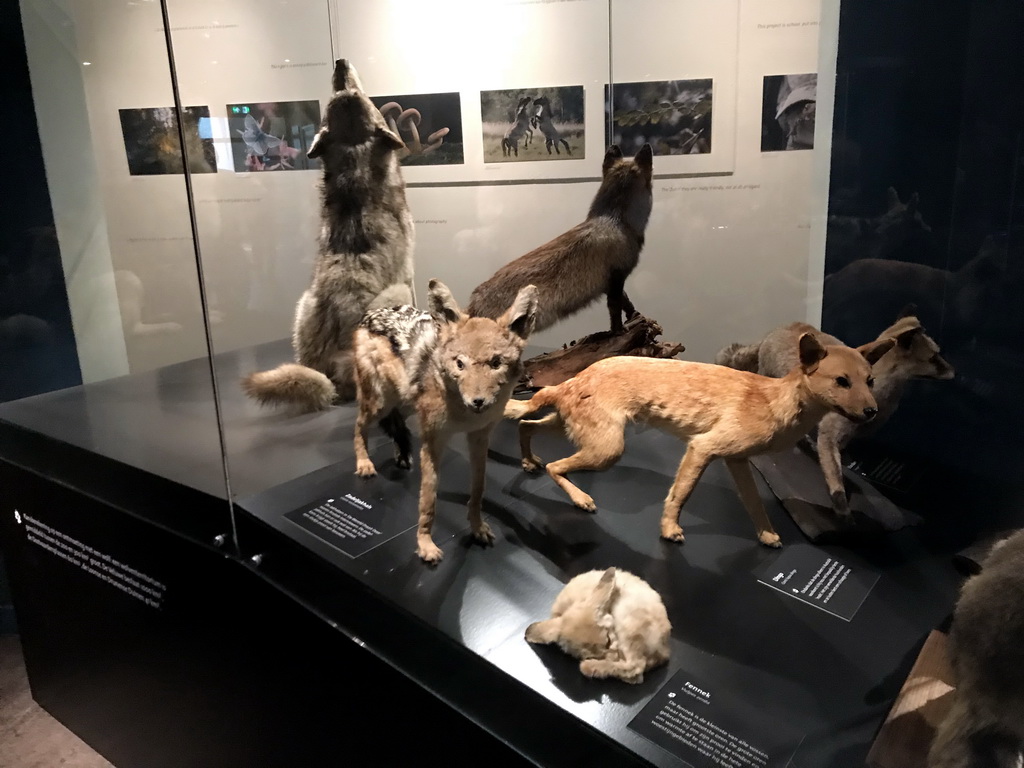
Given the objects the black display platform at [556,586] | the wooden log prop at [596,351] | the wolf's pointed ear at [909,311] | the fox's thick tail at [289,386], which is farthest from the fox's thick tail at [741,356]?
the fox's thick tail at [289,386]

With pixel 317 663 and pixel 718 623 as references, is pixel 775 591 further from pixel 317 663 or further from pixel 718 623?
pixel 317 663

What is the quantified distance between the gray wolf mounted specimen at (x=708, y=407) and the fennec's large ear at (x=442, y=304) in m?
0.43

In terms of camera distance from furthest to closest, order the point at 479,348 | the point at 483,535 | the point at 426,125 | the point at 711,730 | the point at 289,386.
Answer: the point at 289,386 → the point at 426,125 → the point at 483,535 → the point at 479,348 → the point at 711,730

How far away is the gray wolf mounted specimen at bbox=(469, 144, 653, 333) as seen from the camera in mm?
2471

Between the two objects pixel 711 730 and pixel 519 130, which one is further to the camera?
pixel 519 130

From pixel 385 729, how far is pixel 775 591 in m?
1.02

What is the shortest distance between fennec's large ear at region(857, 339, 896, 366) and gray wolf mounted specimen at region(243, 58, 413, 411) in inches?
63.8

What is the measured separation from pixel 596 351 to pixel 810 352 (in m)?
1.10

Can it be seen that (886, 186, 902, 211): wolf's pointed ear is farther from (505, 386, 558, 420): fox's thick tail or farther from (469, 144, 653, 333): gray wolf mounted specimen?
(505, 386, 558, 420): fox's thick tail

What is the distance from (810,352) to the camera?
1.72 m

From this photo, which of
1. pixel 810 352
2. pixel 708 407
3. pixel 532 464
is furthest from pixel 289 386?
pixel 810 352

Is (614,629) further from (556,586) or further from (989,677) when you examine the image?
(989,677)

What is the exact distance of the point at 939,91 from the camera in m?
1.62

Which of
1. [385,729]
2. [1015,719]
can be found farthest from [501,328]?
[1015,719]
